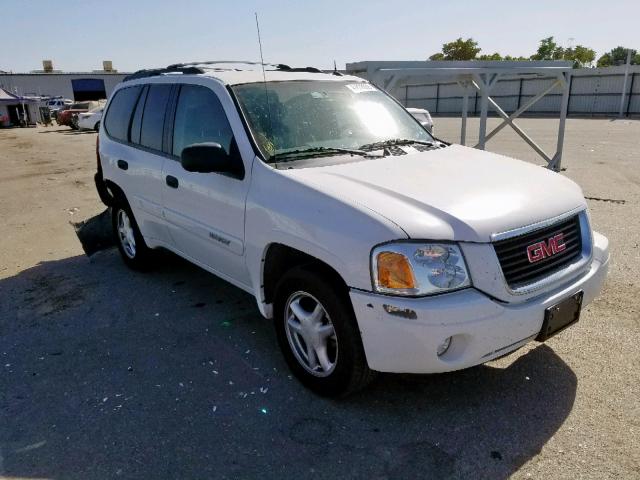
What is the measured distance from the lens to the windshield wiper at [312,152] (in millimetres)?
3332

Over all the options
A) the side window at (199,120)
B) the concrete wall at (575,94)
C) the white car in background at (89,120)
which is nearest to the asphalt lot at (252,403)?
the side window at (199,120)

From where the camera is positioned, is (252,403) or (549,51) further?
(549,51)

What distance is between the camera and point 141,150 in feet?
15.1

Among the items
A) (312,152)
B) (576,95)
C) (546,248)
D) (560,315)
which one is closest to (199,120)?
(312,152)

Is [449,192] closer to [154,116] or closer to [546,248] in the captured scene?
[546,248]

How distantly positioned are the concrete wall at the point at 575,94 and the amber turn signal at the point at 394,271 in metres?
30.8

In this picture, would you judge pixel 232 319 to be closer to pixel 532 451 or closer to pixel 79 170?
pixel 532 451

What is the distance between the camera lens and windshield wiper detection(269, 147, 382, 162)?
3.33 m

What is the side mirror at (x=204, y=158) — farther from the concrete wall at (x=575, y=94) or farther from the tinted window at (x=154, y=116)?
the concrete wall at (x=575, y=94)

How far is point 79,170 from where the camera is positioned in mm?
13305

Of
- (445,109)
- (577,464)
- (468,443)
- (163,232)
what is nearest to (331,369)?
(468,443)

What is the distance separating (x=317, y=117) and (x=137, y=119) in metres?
1.96

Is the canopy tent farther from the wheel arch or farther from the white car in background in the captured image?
the wheel arch

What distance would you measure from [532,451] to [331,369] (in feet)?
3.59
